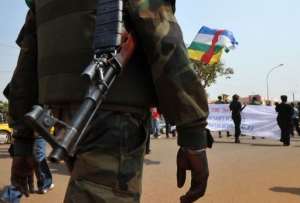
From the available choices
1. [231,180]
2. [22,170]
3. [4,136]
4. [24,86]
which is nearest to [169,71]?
[24,86]

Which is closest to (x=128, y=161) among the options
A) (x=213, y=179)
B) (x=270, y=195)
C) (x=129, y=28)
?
(x=129, y=28)

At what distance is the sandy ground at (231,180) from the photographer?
5.49 metres

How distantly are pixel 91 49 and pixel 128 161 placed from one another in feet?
1.55

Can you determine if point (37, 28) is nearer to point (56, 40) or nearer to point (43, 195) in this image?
point (56, 40)

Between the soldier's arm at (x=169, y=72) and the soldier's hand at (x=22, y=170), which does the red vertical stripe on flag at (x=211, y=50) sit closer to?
the soldier's hand at (x=22, y=170)

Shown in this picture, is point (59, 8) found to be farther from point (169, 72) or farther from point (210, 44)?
point (210, 44)

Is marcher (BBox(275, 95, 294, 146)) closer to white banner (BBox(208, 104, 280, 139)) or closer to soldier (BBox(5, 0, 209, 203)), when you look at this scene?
white banner (BBox(208, 104, 280, 139))

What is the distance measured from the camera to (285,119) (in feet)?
45.9

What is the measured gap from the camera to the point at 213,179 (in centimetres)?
680

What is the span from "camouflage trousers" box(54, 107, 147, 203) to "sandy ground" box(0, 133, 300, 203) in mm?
3528

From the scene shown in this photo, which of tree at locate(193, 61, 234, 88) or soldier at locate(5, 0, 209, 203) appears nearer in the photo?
soldier at locate(5, 0, 209, 203)


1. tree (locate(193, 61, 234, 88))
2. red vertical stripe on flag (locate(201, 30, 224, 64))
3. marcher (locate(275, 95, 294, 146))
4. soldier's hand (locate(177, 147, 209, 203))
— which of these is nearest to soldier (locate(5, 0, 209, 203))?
soldier's hand (locate(177, 147, 209, 203))

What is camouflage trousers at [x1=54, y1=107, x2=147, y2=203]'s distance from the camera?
1773mm

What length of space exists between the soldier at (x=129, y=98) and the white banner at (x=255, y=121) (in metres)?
14.1
